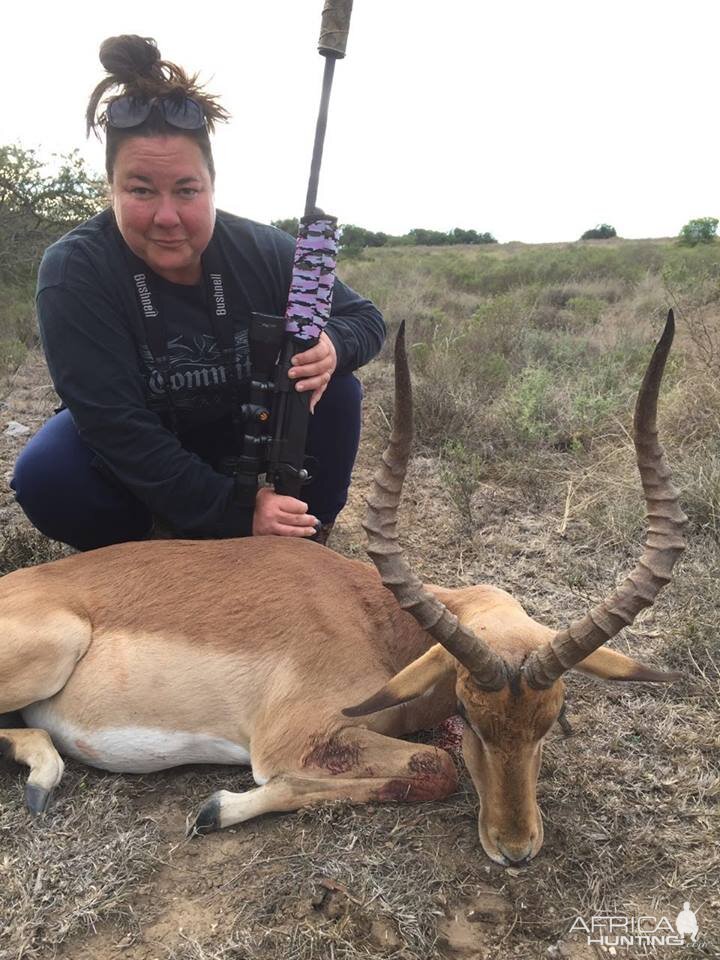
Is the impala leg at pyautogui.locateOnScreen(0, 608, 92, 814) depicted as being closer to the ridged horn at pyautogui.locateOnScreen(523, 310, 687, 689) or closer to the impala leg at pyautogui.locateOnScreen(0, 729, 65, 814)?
the impala leg at pyautogui.locateOnScreen(0, 729, 65, 814)

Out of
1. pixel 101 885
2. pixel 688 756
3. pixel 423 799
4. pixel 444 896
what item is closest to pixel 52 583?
pixel 101 885

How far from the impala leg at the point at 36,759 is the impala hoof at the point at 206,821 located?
2.07 feet

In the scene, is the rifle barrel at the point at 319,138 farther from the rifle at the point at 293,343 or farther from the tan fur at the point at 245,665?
the tan fur at the point at 245,665

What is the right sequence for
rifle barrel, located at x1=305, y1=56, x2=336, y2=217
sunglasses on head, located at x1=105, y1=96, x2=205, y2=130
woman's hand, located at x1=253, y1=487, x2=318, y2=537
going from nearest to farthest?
sunglasses on head, located at x1=105, y1=96, x2=205, y2=130, woman's hand, located at x1=253, y1=487, x2=318, y2=537, rifle barrel, located at x1=305, y1=56, x2=336, y2=217

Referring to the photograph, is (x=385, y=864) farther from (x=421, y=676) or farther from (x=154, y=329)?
(x=154, y=329)

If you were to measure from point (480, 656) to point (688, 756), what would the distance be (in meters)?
1.30

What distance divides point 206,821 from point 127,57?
345 centimetres

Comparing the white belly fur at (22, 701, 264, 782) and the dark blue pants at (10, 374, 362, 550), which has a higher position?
the dark blue pants at (10, 374, 362, 550)

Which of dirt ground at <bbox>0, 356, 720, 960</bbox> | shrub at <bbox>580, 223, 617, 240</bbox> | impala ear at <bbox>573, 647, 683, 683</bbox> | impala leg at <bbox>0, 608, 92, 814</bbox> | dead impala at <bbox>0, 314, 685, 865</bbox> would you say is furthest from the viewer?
shrub at <bbox>580, 223, 617, 240</bbox>

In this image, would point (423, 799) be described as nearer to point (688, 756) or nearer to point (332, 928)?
point (332, 928)

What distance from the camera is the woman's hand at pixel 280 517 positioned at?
12.6 ft

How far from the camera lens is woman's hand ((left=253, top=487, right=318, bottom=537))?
3.86 metres

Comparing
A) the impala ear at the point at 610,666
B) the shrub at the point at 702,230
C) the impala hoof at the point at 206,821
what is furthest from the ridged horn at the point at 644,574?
the shrub at the point at 702,230

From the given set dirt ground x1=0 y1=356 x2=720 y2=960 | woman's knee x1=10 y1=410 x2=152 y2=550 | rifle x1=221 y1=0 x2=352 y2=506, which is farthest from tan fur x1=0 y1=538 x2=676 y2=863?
woman's knee x1=10 y1=410 x2=152 y2=550
